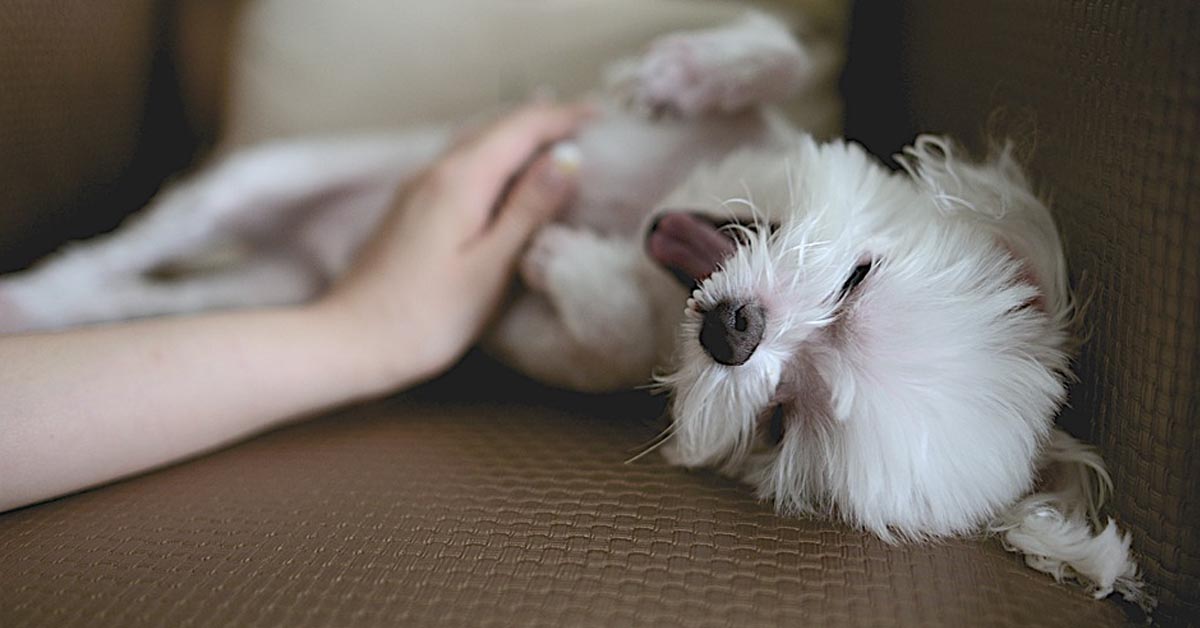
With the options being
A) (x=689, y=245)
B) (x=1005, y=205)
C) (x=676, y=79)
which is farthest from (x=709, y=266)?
(x=676, y=79)

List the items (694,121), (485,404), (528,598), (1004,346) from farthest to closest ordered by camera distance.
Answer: (694,121)
(485,404)
(1004,346)
(528,598)

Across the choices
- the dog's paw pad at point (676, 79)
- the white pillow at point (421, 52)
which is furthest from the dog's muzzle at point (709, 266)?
the white pillow at point (421, 52)

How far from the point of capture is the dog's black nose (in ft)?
2.35

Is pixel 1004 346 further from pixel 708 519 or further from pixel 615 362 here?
pixel 615 362

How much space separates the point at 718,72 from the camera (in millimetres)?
1068

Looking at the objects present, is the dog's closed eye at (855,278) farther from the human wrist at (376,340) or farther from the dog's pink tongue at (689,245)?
the human wrist at (376,340)

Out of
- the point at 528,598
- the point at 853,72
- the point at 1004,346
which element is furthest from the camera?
the point at 853,72

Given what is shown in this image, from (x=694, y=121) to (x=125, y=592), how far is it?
80 cm

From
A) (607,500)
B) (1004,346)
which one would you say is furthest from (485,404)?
(1004,346)

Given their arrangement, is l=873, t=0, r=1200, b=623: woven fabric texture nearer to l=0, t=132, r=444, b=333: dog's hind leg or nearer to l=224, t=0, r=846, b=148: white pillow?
l=224, t=0, r=846, b=148: white pillow

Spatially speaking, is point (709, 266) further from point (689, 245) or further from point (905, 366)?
point (905, 366)

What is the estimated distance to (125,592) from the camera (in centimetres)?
60

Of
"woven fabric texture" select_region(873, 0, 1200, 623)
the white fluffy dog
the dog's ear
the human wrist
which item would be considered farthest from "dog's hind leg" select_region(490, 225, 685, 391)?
"woven fabric texture" select_region(873, 0, 1200, 623)

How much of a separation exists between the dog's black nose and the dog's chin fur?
0.03ft
